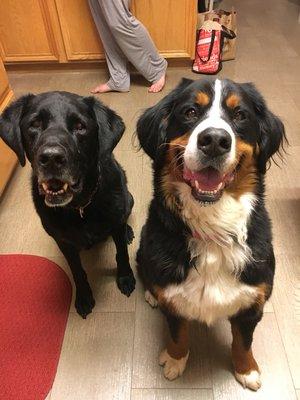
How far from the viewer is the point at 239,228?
107cm

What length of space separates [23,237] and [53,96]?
3.06 feet

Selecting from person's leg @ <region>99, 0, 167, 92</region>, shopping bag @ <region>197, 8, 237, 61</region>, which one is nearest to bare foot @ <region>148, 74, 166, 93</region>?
person's leg @ <region>99, 0, 167, 92</region>

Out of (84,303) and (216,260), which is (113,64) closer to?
(84,303)

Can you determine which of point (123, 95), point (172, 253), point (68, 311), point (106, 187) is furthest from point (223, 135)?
point (123, 95)

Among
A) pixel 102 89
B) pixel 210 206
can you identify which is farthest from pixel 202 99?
pixel 102 89

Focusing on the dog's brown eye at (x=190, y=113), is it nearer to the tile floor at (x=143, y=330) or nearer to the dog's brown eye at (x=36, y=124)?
the dog's brown eye at (x=36, y=124)

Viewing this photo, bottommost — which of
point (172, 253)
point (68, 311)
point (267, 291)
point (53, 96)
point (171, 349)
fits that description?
point (68, 311)

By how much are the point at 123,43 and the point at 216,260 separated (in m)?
2.23

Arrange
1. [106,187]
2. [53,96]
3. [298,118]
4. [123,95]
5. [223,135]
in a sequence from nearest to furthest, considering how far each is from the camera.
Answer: [223,135], [53,96], [106,187], [298,118], [123,95]

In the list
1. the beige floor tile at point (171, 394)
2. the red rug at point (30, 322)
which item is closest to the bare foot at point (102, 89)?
the red rug at point (30, 322)

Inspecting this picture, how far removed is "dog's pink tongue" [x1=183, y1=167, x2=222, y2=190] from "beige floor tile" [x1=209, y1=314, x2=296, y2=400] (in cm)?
75

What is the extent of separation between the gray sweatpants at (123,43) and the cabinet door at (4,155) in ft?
3.05

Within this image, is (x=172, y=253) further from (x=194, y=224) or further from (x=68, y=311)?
(x=68, y=311)

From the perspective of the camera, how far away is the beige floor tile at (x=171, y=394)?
1.33 meters
